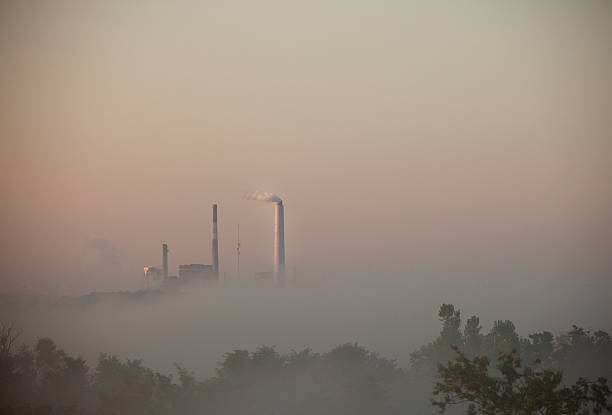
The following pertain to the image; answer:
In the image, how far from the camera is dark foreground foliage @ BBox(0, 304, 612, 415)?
9719 cm

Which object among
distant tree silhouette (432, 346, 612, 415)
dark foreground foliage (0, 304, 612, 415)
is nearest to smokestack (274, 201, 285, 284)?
dark foreground foliage (0, 304, 612, 415)

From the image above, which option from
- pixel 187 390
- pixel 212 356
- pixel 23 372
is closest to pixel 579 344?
pixel 187 390

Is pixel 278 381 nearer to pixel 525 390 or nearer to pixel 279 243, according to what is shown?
pixel 525 390

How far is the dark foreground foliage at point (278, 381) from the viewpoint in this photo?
97.2m

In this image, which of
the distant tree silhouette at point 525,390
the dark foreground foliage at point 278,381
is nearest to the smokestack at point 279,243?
the dark foreground foliage at point 278,381

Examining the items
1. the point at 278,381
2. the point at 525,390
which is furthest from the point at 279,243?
the point at 525,390

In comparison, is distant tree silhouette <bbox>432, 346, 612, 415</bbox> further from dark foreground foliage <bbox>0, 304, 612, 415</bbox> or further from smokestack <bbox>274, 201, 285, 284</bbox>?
smokestack <bbox>274, 201, 285, 284</bbox>

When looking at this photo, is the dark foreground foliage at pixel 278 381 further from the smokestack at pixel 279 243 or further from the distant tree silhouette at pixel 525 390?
the smokestack at pixel 279 243

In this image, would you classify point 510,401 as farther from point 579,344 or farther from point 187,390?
point 579,344

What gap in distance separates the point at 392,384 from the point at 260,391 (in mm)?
22479

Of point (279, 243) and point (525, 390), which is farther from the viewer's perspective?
point (279, 243)

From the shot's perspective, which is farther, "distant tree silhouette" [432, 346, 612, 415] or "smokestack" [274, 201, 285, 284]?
"smokestack" [274, 201, 285, 284]

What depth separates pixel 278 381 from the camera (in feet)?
357

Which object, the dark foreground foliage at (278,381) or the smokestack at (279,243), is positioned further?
the smokestack at (279,243)
